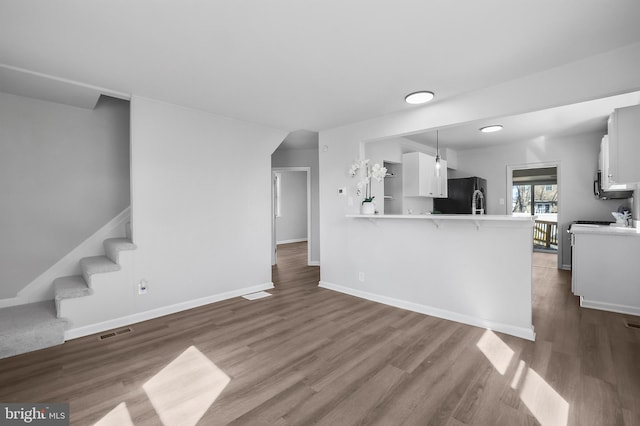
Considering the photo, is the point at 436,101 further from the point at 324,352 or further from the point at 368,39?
the point at 324,352

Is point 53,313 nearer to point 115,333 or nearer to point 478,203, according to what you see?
point 115,333

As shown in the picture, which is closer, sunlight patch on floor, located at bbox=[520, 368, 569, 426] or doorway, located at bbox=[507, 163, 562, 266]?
sunlight patch on floor, located at bbox=[520, 368, 569, 426]

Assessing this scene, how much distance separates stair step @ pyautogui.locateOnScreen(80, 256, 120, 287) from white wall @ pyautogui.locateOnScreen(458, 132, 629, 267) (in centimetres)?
720

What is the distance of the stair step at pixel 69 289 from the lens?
2.84 metres

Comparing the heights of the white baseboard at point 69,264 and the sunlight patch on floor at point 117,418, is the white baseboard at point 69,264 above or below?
above

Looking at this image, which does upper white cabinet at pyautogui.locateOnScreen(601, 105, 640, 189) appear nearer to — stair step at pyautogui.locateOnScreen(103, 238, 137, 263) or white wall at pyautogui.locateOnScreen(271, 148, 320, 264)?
stair step at pyautogui.locateOnScreen(103, 238, 137, 263)

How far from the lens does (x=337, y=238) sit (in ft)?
14.8

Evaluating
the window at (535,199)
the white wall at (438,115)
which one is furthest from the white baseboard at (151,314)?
the window at (535,199)

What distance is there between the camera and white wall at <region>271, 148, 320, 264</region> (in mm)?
6551

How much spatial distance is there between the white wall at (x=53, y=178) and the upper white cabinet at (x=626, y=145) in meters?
5.35

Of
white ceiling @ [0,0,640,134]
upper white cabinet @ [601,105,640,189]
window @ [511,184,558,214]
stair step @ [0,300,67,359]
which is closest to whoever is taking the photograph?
white ceiling @ [0,0,640,134]

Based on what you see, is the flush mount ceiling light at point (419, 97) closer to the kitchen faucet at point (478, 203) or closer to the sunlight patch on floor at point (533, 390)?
the sunlight patch on floor at point (533, 390)

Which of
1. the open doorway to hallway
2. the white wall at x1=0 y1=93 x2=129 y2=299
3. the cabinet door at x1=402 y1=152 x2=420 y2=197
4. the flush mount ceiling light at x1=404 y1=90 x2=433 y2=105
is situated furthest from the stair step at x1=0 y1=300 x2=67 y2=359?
the cabinet door at x1=402 y1=152 x2=420 y2=197

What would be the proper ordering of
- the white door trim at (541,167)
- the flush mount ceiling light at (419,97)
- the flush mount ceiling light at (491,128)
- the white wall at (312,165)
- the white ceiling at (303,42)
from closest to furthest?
the white ceiling at (303,42), the flush mount ceiling light at (419,97), the flush mount ceiling light at (491,128), the white door trim at (541,167), the white wall at (312,165)
